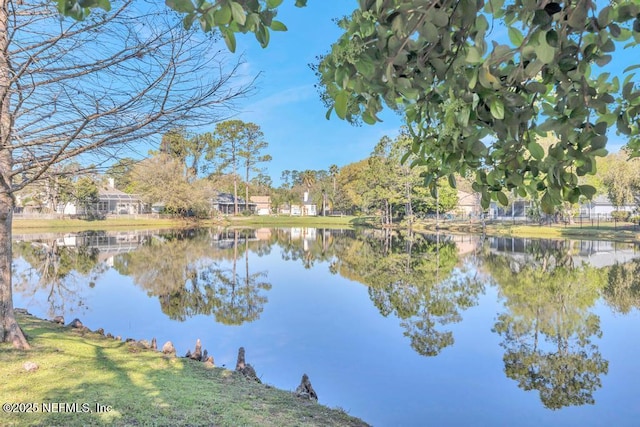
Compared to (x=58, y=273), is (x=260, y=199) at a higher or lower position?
higher

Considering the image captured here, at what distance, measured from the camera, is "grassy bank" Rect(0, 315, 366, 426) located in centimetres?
388

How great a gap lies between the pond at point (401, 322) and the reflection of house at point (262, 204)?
65623 mm

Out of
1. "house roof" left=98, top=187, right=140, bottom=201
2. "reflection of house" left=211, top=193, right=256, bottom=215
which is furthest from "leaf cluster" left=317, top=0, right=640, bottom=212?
"reflection of house" left=211, top=193, right=256, bottom=215

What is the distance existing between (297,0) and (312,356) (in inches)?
301

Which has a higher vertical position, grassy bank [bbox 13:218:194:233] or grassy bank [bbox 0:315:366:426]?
grassy bank [bbox 13:218:194:233]

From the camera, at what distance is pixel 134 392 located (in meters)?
4.52

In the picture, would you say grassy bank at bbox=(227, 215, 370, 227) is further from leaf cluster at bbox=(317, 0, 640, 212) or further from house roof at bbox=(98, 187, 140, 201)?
leaf cluster at bbox=(317, 0, 640, 212)

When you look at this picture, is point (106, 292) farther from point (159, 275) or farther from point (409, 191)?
point (409, 191)

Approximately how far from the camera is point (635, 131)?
177 centimetres

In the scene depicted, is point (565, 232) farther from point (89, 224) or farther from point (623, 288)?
point (89, 224)

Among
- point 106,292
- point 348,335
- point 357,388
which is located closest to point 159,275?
point 106,292

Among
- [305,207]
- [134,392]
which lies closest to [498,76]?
[134,392]

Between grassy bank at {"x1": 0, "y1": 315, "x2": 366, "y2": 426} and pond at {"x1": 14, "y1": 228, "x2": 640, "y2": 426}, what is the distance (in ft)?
→ 4.48

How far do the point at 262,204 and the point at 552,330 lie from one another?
8091cm
